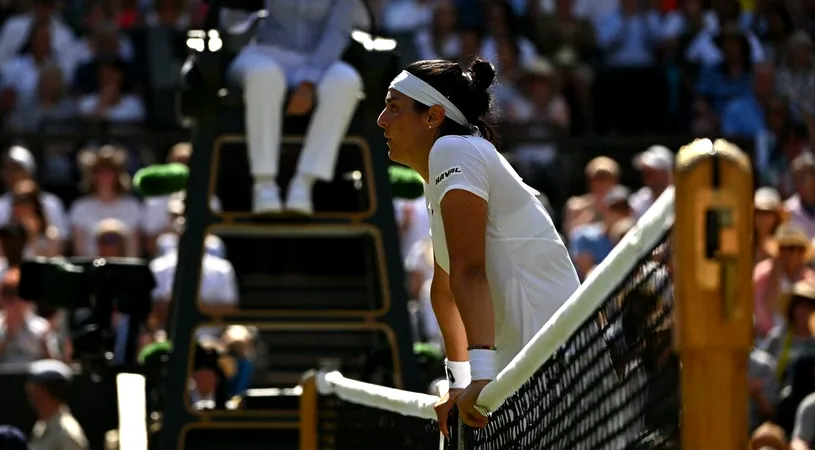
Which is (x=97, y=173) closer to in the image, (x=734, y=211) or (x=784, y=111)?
(x=784, y=111)

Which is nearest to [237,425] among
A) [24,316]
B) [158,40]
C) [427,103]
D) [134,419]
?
[134,419]

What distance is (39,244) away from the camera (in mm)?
12812

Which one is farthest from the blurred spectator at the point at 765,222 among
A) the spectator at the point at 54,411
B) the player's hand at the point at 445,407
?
the player's hand at the point at 445,407

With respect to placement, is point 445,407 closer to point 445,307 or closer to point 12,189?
point 445,307

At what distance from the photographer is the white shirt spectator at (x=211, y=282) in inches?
448

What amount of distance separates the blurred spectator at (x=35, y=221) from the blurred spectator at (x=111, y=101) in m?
1.96

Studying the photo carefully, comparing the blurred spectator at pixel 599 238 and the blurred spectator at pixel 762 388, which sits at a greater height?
the blurred spectator at pixel 599 238

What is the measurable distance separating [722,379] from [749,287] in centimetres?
17

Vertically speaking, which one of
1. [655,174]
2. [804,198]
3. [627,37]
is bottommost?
[804,198]

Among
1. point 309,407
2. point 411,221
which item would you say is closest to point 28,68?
point 411,221

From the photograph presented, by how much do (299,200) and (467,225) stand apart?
4.51 m

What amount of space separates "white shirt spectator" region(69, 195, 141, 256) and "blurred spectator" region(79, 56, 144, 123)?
1.70 meters

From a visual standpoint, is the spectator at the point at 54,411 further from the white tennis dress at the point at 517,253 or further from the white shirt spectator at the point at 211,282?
the white tennis dress at the point at 517,253

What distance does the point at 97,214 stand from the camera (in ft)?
43.5
